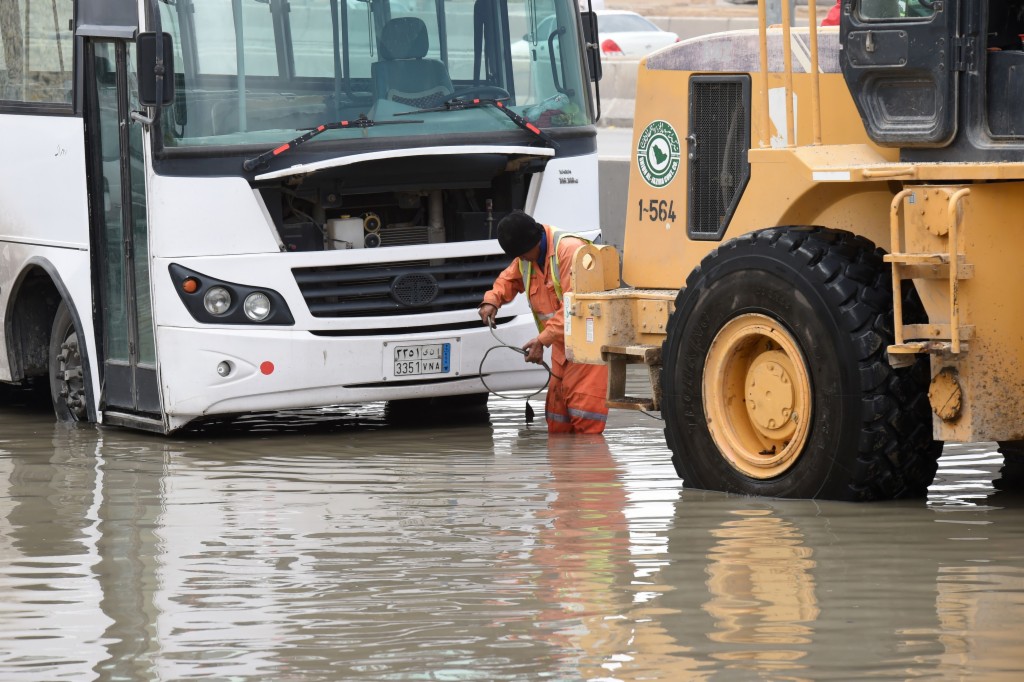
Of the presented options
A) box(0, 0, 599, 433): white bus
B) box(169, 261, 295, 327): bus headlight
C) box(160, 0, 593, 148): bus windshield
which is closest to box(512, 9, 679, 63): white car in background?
box(160, 0, 593, 148): bus windshield

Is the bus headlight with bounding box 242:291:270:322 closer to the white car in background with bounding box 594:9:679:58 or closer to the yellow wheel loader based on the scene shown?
the yellow wheel loader

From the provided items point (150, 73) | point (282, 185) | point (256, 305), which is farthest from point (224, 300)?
point (150, 73)

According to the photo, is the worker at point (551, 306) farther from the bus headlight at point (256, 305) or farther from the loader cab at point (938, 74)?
the loader cab at point (938, 74)

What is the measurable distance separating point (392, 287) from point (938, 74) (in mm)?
4048

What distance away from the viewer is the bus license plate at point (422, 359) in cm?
1094

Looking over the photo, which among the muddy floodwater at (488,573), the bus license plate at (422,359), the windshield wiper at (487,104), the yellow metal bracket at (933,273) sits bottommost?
the muddy floodwater at (488,573)

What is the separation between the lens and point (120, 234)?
10969 mm

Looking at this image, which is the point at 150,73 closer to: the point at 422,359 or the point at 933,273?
the point at 422,359

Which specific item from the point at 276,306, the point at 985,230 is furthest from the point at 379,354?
the point at 985,230

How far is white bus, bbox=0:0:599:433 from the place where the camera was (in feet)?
34.7

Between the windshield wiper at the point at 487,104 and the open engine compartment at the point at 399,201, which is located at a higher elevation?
the windshield wiper at the point at 487,104

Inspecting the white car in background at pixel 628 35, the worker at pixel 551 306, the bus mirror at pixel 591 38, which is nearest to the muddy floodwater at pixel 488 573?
the worker at pixel 551 306

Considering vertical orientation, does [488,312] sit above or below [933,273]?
below

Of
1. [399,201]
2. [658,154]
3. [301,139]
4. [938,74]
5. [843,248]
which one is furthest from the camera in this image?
[399,201]
